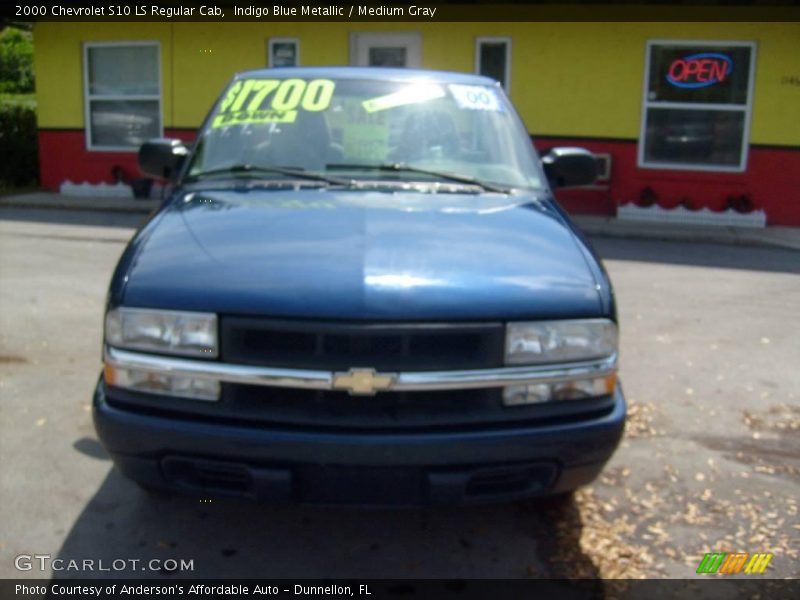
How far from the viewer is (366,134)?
394 centimetres

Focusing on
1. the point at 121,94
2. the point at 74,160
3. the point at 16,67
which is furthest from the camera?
the point at 16,67

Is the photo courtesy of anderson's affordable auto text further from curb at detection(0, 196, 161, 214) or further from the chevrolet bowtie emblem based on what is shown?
curb at detection(0, 196, 161, 214)

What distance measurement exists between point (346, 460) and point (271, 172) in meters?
1.61

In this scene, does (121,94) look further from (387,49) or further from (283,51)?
(387,49)

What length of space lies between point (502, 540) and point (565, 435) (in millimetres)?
790

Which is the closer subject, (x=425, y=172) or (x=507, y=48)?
(x=425, y=172)

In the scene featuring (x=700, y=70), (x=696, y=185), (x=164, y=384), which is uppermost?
(x=700, y=70)

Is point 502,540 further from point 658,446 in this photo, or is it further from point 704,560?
point 658,446

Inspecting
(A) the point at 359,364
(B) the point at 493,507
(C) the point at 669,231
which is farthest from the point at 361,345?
(C) the point at 669,231

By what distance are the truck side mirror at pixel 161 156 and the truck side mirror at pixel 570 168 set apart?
1981mm

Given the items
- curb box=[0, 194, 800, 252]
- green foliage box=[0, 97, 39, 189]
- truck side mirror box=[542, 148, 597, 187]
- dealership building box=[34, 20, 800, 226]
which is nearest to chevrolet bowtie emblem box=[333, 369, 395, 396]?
truck side mirror box=[542, 148, 597, 187]

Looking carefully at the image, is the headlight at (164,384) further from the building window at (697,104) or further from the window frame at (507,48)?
the building window at (697,104)

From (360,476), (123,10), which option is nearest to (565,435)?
(360,476)

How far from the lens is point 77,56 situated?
14164mm
